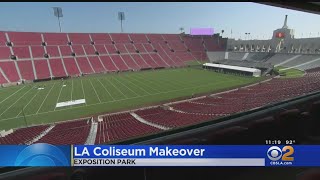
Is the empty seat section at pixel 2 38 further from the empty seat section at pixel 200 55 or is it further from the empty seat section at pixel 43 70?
the empty seat section at pixel 43 70

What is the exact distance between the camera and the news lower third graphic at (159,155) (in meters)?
1.33

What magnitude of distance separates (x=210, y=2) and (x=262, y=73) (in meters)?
4.43

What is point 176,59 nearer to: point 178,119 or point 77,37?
point 178,119

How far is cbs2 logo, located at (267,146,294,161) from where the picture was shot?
1.48 m

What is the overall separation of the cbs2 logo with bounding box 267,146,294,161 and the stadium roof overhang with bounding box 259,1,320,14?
1.11 metres

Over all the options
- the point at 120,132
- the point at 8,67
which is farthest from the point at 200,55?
the point at 8,67

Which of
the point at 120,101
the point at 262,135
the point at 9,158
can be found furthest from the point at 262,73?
the point at 120,101

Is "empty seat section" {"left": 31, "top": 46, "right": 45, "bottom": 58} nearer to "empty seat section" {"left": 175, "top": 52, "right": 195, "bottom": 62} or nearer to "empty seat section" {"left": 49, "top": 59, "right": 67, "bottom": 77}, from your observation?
"empty seat section" {"left": 49, "top": 59, "right": 67, "bottom": 77}

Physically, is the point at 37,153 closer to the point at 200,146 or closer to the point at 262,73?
the point at 200,146

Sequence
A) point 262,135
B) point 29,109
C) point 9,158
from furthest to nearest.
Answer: point 29,109
point 262,135
point 9,158

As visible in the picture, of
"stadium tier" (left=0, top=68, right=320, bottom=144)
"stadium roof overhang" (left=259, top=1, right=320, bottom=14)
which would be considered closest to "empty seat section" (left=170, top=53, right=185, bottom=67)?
"stadium tier" (left=0, top=68, right=320, bottom=144)

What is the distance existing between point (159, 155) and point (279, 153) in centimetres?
80

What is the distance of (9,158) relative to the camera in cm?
132

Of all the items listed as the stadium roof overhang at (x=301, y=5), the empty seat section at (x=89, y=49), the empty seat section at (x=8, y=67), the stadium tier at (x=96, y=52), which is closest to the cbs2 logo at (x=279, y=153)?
the stadium roof overhang at (x=301, y=5)
